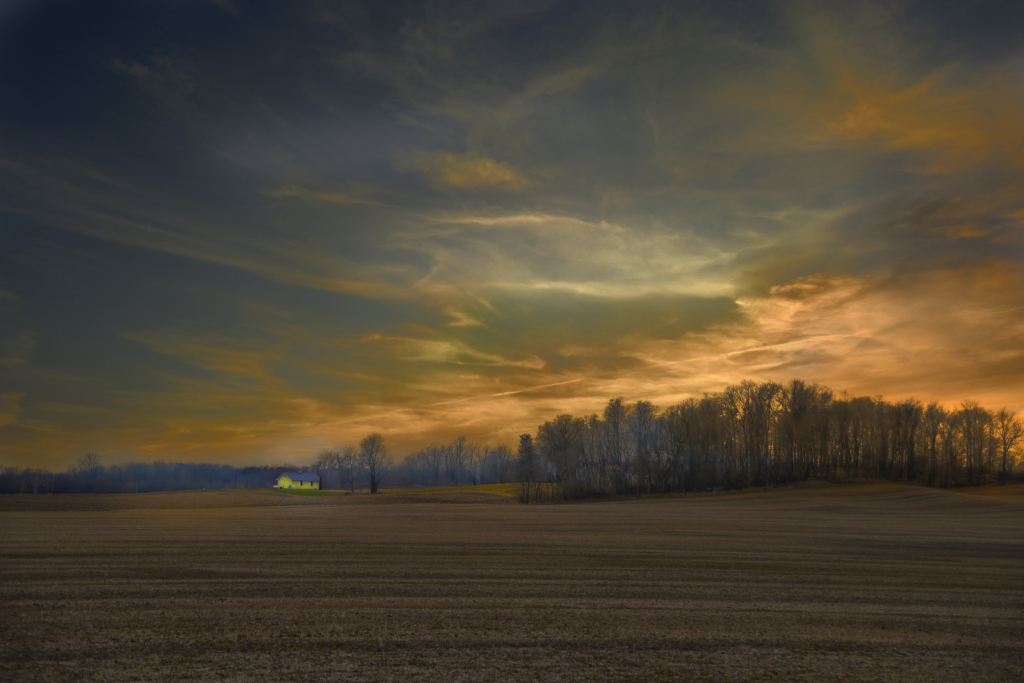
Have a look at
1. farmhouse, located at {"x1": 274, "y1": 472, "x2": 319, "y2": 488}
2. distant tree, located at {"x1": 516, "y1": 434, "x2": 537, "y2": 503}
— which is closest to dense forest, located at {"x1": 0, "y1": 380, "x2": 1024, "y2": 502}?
distant tree, located at {"x1": 516, "y1": 434, "x2": 537, "y2": 503}

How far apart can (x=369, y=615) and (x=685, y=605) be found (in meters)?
6.58

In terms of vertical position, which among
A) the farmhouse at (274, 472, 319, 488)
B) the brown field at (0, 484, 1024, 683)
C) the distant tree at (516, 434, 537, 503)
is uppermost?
the brown field at (0, 484, 1024, 683)

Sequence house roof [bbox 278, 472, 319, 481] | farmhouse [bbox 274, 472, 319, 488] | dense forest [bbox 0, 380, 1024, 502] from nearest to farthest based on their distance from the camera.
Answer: dense forest [bbox 0, 380, 1024, 502] < farmhouse [bbox 274, 472, 319, 488] < house roof [bbox 278, 472, 319, 481]

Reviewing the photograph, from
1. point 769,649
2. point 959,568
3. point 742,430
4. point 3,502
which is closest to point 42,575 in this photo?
point 769,649

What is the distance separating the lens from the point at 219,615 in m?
10.8

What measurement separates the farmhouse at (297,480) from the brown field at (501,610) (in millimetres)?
144068

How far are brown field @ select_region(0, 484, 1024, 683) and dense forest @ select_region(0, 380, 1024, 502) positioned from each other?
63024mm

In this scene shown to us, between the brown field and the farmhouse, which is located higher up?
the brown field

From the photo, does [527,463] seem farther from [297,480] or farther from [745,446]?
[297,480]

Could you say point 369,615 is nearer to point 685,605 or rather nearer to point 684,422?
point 685,605

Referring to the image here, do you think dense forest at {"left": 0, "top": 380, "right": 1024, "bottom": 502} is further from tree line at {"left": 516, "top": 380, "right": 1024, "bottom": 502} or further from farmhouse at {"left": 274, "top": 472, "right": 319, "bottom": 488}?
farmhouse at {"left": 274, "top": 472, "right": 319, "bottom": 488}

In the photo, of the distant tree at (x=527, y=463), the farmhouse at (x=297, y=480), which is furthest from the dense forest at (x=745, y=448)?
the farmhouse at (x=297, y=480)

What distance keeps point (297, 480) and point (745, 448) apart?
124400 mm

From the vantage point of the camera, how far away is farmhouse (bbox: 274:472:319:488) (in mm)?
157500
